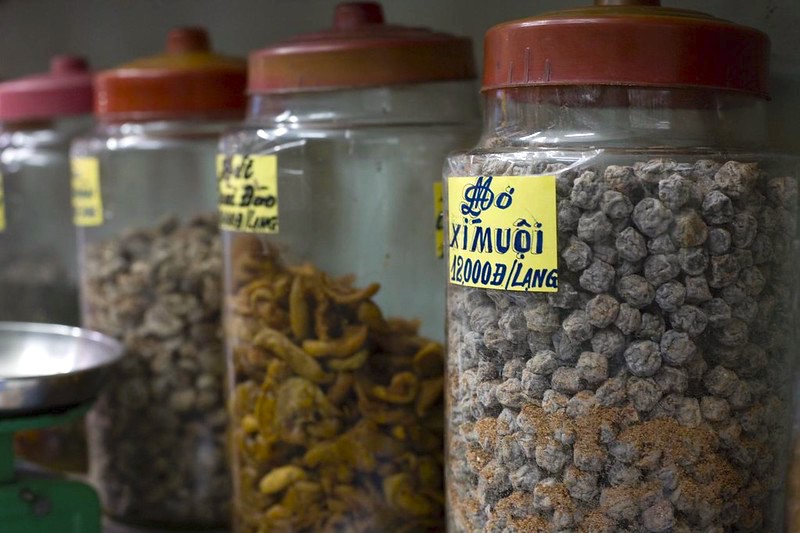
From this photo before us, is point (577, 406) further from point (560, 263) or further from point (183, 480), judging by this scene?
point (183, 480)

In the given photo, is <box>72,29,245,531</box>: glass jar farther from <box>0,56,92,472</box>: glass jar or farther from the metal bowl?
<box>0,56,92,472</box>: glass jar

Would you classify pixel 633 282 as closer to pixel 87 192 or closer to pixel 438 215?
pixel 438 215

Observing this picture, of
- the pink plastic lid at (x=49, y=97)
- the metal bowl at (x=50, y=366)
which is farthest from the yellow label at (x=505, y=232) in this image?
the pink plastic lid at (x=49, y=97)

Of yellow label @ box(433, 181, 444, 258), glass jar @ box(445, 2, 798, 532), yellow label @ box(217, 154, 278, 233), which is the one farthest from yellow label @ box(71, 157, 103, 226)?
glass jar @ box(445, 2, 798, 532)

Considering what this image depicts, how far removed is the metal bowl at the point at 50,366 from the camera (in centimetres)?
70

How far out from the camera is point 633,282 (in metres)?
0.47

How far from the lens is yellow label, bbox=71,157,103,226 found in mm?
882

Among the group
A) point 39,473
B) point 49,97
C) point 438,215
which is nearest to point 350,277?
point 438,215

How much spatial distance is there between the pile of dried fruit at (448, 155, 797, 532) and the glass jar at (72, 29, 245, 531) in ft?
1.24

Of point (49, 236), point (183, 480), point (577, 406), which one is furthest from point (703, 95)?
point (49, 236)

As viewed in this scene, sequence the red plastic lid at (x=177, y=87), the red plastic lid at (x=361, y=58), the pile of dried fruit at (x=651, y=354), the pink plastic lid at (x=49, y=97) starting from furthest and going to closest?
the pink plastic lid at (x=49, y=97)
the red plastic lid at (x=177, y=87)
the red plastic lid at (x=361, y=58)
the pile of dried fruit at (x=651, y=354)

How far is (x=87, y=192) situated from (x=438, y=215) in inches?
15.3

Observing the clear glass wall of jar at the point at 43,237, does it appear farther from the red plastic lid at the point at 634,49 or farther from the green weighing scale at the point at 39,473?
the red plastic lid at the point at 634,49

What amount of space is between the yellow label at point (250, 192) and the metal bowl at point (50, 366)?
161 millimetres
